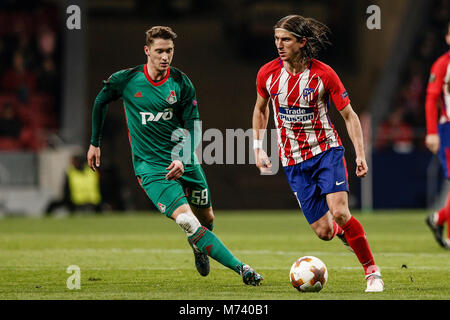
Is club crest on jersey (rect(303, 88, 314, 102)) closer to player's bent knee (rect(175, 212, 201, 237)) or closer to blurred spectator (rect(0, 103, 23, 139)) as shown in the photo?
player's bent knee (rect(175, 212, 201, 237))

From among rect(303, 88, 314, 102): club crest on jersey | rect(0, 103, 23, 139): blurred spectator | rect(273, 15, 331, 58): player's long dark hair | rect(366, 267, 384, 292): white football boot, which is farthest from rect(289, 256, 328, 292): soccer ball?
rect(0, 103, 23, 139): blurred spectator

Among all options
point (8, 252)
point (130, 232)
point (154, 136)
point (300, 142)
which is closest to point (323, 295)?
point (300, 142)

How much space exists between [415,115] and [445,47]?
6.36ft

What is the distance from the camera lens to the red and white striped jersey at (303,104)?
657 centimetres

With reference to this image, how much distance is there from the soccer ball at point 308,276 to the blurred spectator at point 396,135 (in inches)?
547

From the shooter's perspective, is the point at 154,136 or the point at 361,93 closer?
the point at 154,136

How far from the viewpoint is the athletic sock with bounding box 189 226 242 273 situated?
6582 millimetres

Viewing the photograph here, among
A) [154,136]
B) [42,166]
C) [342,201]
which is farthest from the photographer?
[42,166]

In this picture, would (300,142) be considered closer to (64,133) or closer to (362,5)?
(64,133)

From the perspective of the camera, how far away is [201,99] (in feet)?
88.2
